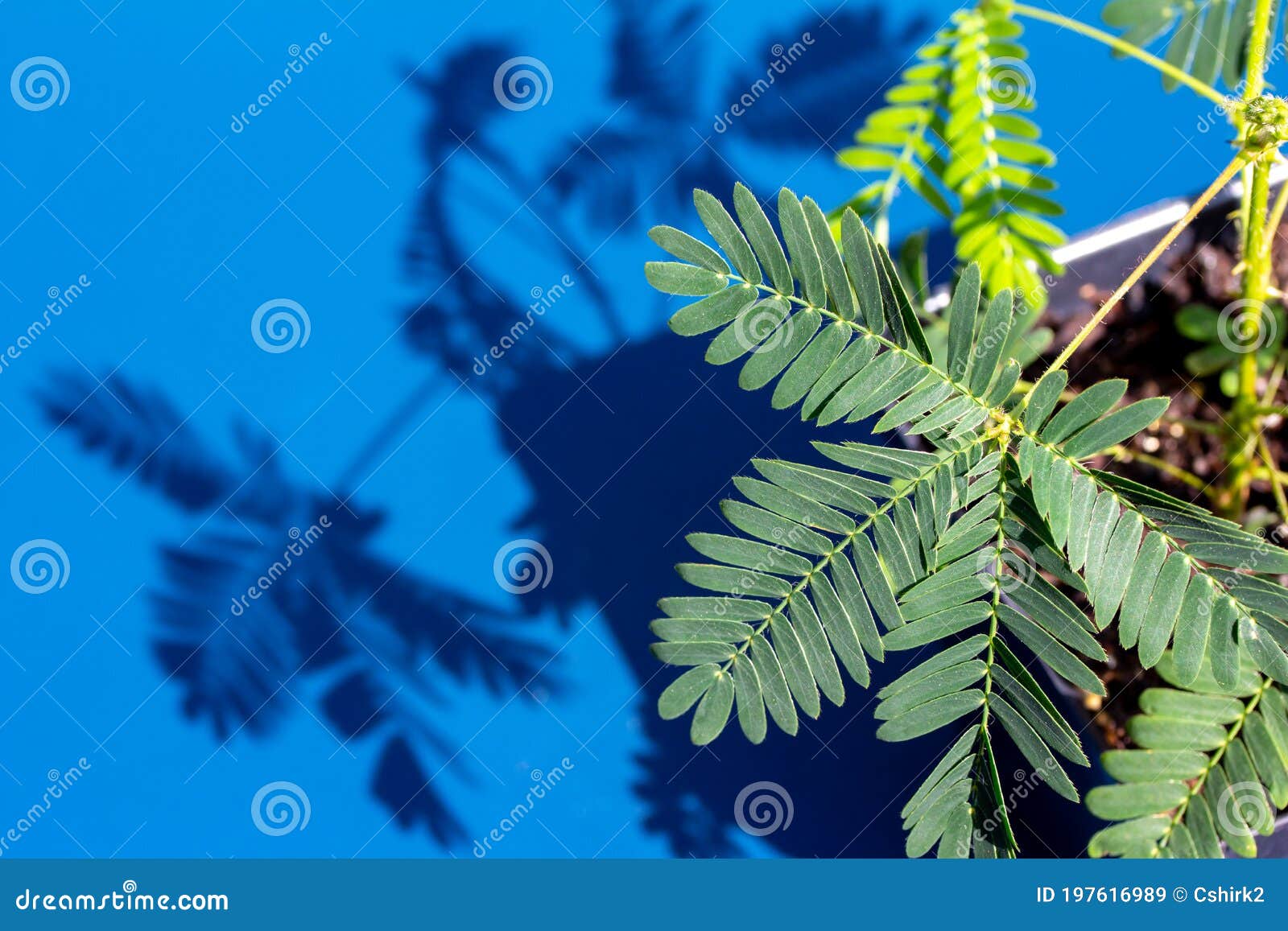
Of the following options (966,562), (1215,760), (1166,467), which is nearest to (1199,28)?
(1166,467)

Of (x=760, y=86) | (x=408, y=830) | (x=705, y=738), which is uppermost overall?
(x=760, y=86)

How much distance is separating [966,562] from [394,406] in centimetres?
103

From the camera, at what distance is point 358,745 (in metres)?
1.71

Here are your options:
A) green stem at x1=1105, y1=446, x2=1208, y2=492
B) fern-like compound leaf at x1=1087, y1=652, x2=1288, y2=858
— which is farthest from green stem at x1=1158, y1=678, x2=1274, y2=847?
green stem at x1=1105, y1=446, x2=1208, y2=492

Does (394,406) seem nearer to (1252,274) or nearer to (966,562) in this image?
(966,562)

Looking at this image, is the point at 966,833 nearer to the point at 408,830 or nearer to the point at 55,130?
the point at 408,830

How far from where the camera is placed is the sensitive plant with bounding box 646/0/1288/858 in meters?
0.97

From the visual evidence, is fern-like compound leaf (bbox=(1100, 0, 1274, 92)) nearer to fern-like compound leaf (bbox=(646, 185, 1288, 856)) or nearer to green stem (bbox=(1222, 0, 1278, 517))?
green stem (bbox=(1222, 0, 1278, 517))

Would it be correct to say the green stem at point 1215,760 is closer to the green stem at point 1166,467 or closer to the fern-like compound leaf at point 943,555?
the fern-like compound leaf at point 943,555

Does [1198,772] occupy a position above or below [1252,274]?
below

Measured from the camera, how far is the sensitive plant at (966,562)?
970mm

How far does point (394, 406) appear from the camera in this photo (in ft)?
5.73

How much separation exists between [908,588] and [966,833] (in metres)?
0.25

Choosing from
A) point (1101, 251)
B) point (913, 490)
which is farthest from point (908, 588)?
point (1101, 251)
